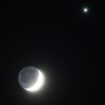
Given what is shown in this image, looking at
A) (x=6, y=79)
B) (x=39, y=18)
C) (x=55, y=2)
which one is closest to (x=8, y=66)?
(x=6, y=79)

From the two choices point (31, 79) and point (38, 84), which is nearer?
point (31, 79)

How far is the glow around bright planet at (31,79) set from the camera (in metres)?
6.81

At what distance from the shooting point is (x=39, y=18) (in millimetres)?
6902

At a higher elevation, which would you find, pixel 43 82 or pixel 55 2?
pixel 55 2

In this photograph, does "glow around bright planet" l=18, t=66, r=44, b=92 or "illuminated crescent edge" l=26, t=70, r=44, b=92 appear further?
"illuminated crescent edge" l=26, t=70, r=44, b=92

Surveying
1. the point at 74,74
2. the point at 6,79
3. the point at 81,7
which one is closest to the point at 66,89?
the point at 74,74

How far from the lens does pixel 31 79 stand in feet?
22.3

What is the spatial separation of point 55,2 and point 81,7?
71 centimetres

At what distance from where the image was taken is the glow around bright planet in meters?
6.81

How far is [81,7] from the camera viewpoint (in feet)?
21.9

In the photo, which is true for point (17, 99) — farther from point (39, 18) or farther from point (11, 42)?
point (39, 18)

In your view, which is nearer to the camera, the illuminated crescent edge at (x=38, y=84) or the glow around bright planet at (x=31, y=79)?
the glow around bright planet at (x=31, y=79)

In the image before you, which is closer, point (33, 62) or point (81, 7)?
point (81, 7)

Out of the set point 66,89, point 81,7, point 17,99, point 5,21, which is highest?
point 81,7
